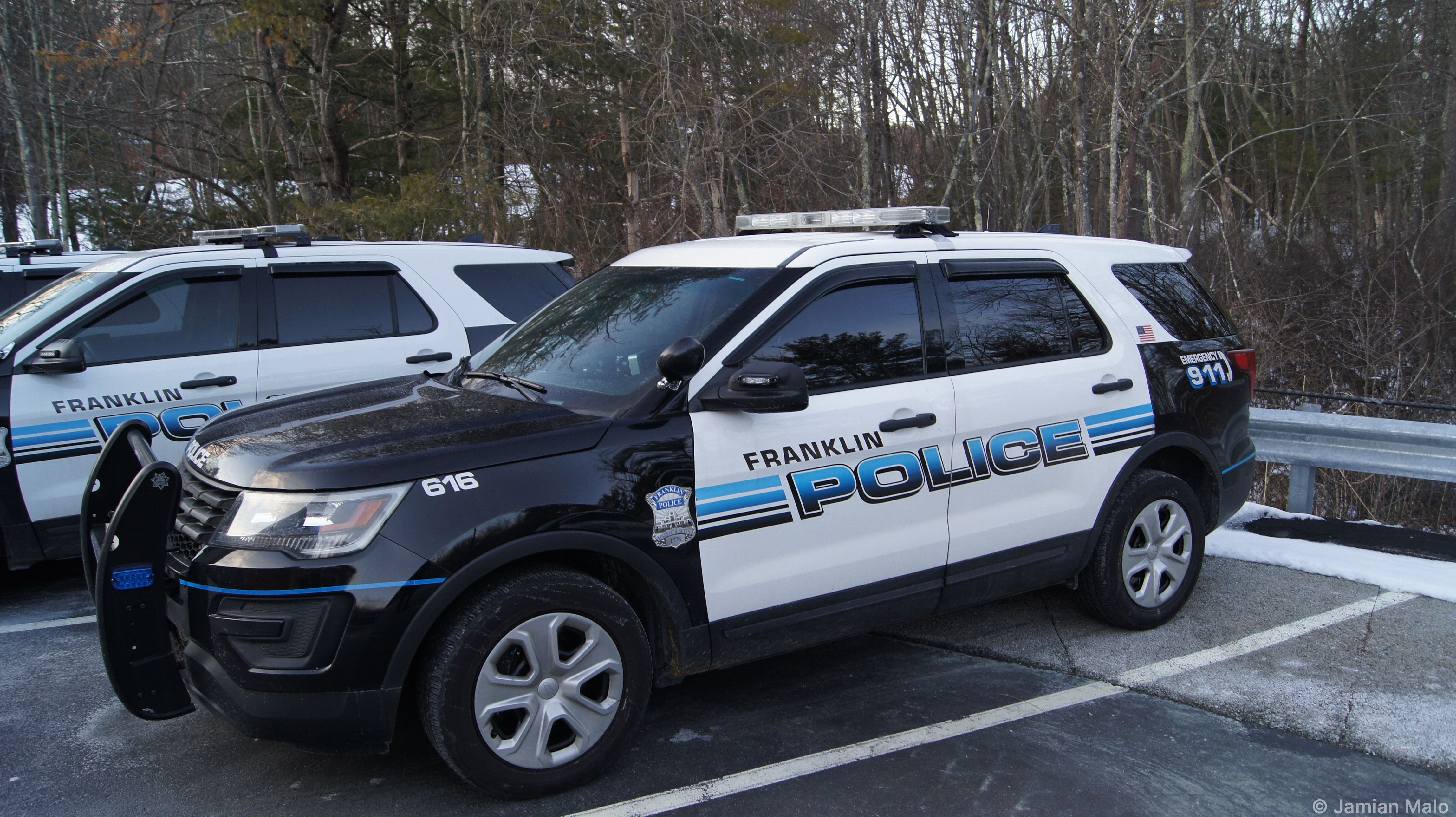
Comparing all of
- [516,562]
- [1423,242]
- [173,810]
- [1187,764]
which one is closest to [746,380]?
[516,562]

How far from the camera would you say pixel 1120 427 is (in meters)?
4.54

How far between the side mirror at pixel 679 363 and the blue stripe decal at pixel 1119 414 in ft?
6.37

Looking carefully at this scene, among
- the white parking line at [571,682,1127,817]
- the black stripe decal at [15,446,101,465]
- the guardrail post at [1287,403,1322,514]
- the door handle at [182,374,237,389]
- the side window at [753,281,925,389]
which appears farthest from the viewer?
the guardrail post at [1287,403,1322,514]

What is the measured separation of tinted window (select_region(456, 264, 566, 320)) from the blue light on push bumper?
156 inches

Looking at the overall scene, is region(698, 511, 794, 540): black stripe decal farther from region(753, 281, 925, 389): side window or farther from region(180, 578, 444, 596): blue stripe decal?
region(180, 578, 444, 596): blue stripe decal

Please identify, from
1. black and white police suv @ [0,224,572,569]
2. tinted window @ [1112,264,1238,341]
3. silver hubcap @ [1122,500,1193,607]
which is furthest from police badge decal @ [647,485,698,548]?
black and white police suv @ [0,224,572,569]

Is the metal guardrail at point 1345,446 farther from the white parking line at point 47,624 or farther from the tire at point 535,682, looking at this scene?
the white parking line at point 47,624

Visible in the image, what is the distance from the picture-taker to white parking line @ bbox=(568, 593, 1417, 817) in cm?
330

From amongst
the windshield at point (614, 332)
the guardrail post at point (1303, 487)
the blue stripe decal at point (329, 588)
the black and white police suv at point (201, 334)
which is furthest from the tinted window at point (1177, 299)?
the black and white police suv at point (201, 334)

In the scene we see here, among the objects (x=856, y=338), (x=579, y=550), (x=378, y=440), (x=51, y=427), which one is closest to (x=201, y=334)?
(x=51, y=427)

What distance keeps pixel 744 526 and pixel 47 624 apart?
3.96 m

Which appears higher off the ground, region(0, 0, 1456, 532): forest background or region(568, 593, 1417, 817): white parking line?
region(0, 0, 1456, 532): forest background

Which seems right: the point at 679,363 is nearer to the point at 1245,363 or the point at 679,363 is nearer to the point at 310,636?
the point at 310,636

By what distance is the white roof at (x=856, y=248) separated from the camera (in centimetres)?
399
